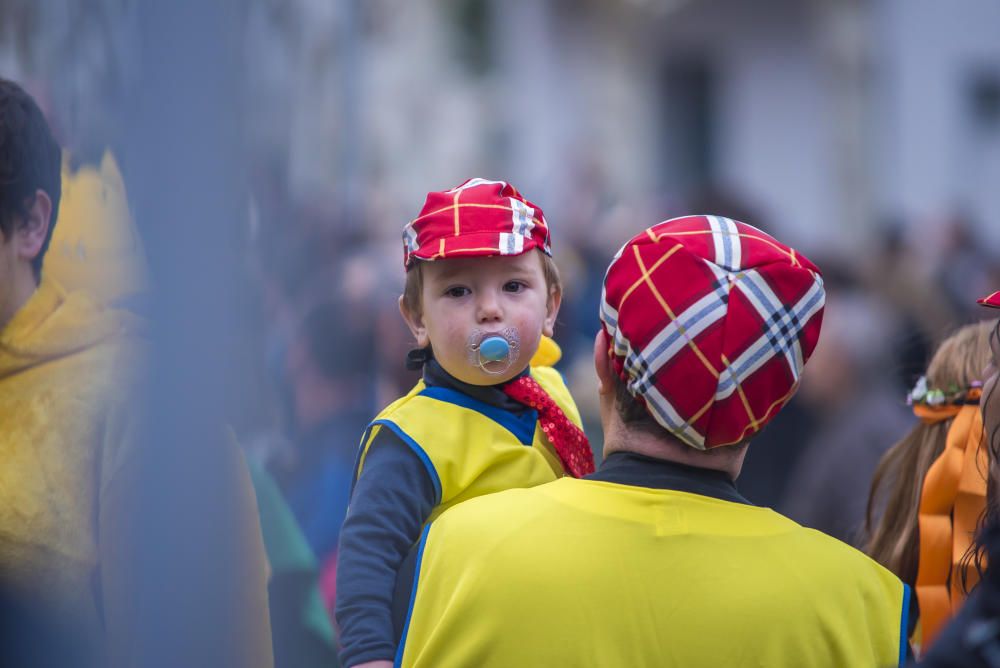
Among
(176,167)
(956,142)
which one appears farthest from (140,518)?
(956,142)

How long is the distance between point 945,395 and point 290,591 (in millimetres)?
1299

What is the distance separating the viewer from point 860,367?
5.55m

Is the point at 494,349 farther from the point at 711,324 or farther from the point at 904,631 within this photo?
the point at 904,631

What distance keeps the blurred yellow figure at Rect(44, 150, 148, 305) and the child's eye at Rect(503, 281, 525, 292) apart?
641mm

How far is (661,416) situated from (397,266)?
3690mm

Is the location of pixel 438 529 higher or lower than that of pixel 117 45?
lower

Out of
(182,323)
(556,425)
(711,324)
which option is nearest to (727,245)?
(711,324)

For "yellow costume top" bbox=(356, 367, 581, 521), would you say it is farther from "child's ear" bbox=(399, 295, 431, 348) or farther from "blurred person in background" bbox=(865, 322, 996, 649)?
"blurred person in background" bbox=(865, 322, 996, 649)

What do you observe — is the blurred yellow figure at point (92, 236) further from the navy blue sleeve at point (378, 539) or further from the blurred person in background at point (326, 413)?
the blurred person in background at point (326, 413)

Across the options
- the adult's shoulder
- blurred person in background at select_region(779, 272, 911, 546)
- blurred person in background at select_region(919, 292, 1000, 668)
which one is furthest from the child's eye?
blurred person in background at select_region(779, 272, 911, 546)

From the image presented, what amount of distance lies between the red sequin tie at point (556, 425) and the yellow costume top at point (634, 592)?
34 cm

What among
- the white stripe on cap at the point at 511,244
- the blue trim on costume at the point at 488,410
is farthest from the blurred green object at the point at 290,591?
the white stripe on cap at the point at 511,244

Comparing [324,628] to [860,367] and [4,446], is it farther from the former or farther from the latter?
[860,367]

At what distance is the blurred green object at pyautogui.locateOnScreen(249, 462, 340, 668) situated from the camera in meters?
2.39
